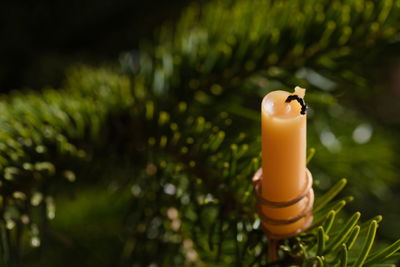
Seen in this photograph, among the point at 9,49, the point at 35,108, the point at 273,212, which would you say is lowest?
the point at 273,212

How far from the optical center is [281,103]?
29cm

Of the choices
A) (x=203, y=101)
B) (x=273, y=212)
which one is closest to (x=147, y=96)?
(x=203, y=101)

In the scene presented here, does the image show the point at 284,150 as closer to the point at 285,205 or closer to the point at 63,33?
the point at 285,205

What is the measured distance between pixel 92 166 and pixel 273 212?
16 cm

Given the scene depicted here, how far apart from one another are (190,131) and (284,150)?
0.11m

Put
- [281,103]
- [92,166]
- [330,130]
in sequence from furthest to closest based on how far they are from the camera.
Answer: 1. [330,130]
2. [92,166]
3. [281,103]

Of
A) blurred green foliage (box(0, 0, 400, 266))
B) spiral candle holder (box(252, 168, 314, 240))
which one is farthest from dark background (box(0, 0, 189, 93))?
spiral candle holder (box(252, 168, 314, 240))

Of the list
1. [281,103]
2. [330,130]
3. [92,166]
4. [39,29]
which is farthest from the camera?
[39,29]

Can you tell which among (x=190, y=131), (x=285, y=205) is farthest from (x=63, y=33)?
(x=285, y=205)

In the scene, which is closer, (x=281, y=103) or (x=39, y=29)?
(x=281, y=103)

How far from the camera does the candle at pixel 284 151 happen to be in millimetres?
283

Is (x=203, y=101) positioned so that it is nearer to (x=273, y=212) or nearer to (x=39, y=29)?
(x=273, y=212)

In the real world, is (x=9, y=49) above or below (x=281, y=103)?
above

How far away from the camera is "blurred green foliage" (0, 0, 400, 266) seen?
0.37m
